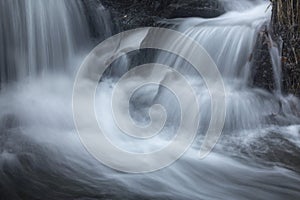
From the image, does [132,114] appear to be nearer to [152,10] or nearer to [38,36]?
[38,36]

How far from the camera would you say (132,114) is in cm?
489

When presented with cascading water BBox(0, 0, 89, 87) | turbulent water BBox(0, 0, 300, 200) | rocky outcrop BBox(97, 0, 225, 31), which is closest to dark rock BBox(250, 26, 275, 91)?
turbulent water BBox(0, 0, 300, 200)

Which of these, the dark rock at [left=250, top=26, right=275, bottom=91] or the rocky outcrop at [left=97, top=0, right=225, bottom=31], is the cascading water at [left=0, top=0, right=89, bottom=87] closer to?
the rocky outcrop at [left=97, top=0, right=225, bottom=31]

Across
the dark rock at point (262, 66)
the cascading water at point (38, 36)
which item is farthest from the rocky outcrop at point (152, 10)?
the dark rock at point (262, 66)

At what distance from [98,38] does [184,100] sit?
6.74ft

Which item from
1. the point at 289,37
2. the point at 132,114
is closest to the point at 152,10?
the point at 132,114

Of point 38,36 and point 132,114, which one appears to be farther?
point 38,36

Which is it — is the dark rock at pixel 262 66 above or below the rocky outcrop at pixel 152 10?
below

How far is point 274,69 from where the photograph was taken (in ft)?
16.0

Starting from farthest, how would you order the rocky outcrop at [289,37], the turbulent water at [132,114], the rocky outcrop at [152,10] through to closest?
1. the rocky outcrop at [152,10]
2. the rocky outcrop at [289,37]
3. the turbulent water at [132,114]

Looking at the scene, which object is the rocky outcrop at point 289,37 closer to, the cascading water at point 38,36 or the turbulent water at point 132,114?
the turbulent water at point 132,114

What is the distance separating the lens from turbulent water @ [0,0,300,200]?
318cm

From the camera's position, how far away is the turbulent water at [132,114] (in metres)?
3.18

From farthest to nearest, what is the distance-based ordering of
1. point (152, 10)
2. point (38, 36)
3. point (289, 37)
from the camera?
1. point (152, 10)
2. point (38, 36)
3. point (289, 37)
